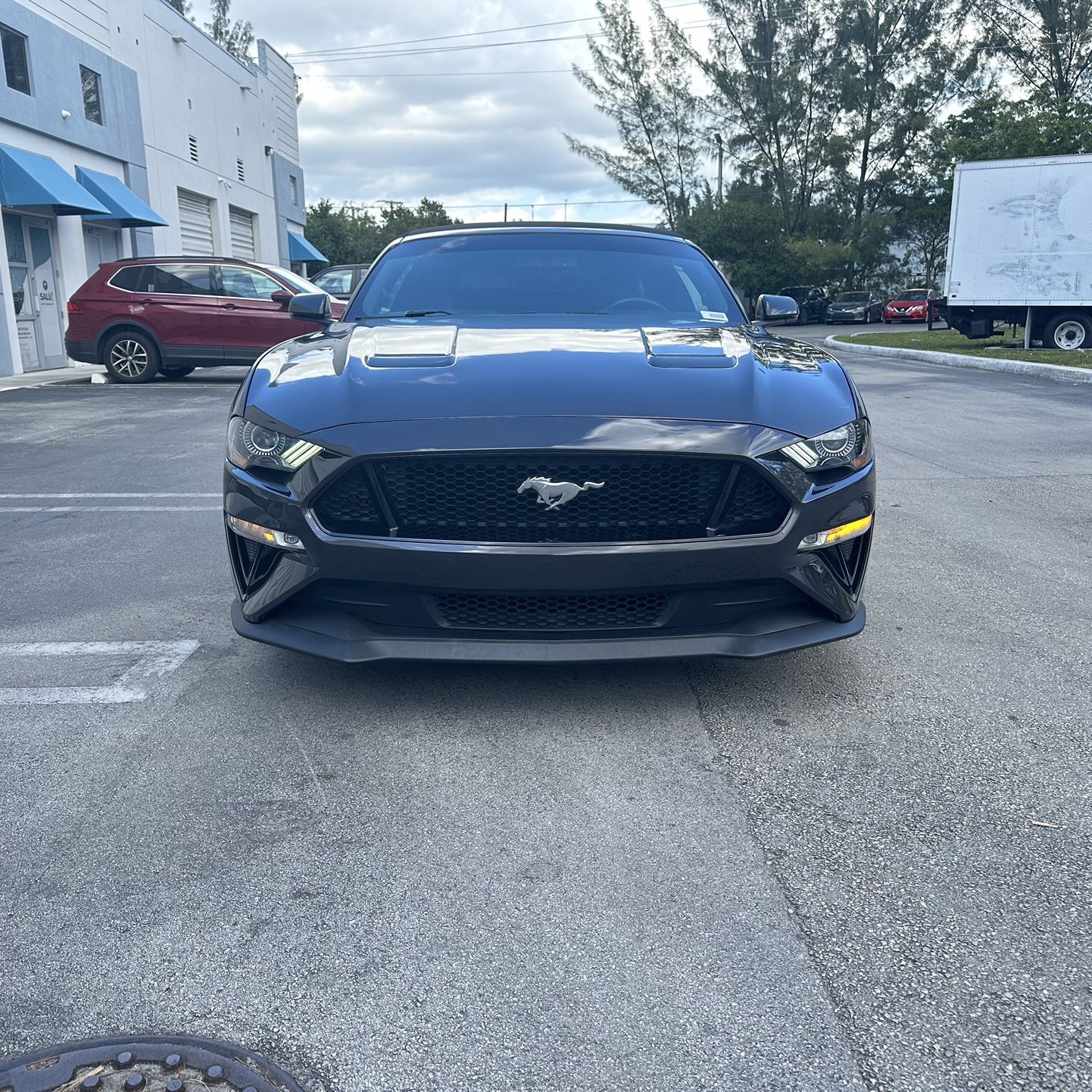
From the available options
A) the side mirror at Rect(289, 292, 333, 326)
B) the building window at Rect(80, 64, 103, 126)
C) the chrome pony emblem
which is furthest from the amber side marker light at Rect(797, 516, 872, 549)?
the building window at Rect(80, 64, 103, 126)

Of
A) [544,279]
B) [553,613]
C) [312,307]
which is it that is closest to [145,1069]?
[553,613]

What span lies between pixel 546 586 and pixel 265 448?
92 centimetres

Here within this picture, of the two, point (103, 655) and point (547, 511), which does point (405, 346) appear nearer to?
point (547, 511)

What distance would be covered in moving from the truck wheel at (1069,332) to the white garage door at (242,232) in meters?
20.3

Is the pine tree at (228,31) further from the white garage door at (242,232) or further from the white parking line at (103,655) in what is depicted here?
the white parking line at (103,655)

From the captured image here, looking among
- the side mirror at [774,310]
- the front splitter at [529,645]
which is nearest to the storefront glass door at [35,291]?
the side mirror at [774,310]

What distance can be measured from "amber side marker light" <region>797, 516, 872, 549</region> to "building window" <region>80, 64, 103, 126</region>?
67.0 ft

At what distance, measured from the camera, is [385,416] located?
3018 millimetres

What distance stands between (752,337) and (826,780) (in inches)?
73.8

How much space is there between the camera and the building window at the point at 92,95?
19.9 metres

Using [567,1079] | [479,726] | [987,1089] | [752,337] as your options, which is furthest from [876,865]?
[752,337]

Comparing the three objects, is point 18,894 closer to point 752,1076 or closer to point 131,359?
point 752,1076

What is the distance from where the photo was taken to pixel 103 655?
12.5 ft

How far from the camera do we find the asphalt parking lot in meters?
1.83
